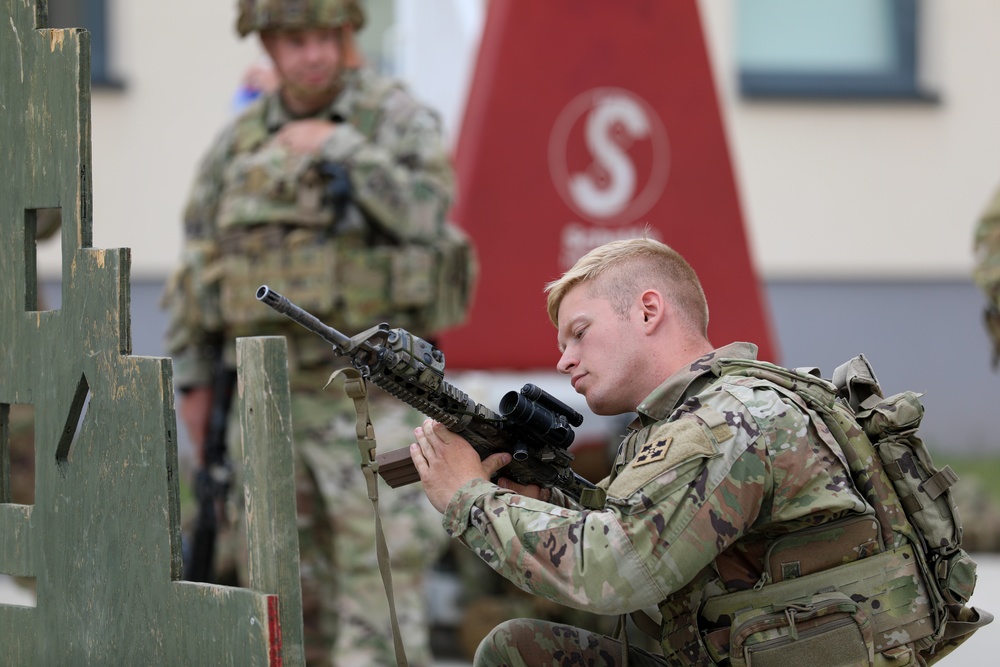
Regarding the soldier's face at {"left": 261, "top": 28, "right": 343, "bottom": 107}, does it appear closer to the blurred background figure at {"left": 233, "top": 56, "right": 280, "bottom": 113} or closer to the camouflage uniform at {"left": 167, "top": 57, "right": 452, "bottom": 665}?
the camouflage uniform at {"left": 167, "top": 57, "right": 452, "bottom": 665}

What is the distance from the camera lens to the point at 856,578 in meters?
2.65

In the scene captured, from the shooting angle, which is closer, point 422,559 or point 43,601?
point 43,601

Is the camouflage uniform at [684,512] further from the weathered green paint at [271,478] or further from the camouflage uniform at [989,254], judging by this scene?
the camouflage uniform at [989,254]

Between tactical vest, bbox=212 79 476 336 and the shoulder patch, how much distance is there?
266 cm

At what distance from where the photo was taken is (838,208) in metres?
10.1

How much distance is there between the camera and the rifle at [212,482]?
555 cm

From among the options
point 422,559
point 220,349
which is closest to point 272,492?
point 422,559

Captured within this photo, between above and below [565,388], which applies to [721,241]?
above

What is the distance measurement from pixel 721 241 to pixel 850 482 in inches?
143

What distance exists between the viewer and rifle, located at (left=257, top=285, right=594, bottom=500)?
2.69 m

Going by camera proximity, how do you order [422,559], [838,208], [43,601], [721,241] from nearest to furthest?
[43,601], [422,559], [721,241], [838,208]

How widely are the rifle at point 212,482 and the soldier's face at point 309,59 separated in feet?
3.16

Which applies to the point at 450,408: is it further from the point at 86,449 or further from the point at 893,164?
the point at 893,164

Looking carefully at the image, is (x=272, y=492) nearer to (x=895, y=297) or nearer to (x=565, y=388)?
(x=565, y=388)
